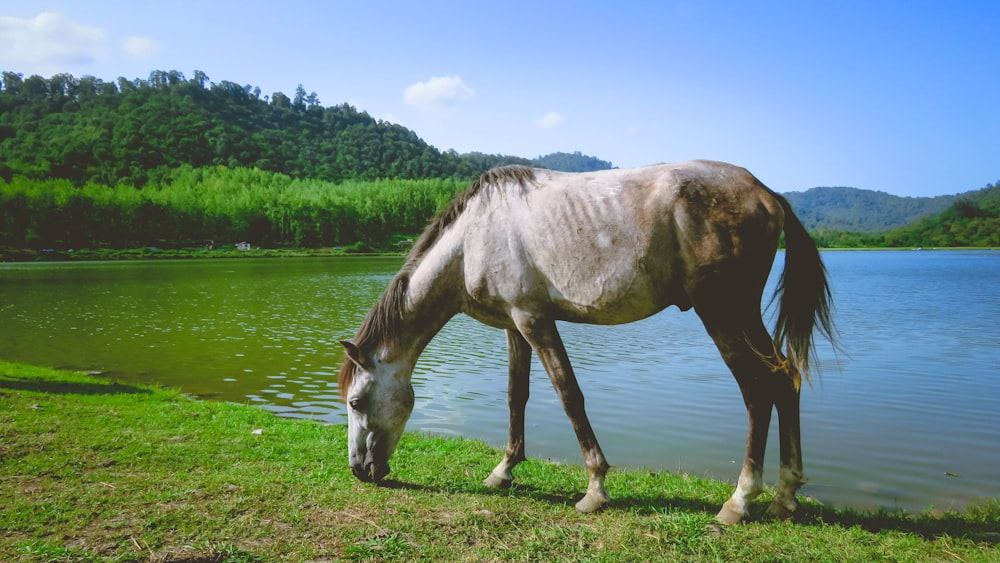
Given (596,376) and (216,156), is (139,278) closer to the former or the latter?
(596,376)

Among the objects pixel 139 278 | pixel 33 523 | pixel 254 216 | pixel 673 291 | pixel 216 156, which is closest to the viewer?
pixel 33 523

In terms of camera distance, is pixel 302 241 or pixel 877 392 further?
pixel 302 241

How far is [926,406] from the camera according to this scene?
9.21 m

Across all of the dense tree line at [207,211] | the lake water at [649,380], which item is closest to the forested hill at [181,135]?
the dense tree line at [207,211]

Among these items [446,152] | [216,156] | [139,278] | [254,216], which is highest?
[446,152]

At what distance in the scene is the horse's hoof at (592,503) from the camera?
419 centimetres

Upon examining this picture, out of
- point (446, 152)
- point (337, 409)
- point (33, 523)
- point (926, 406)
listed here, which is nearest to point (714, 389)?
point (926, 406)

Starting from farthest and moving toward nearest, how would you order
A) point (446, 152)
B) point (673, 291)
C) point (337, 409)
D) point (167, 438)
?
point (446, 152), point (337, 409), point (167, 438), point (673, 291)

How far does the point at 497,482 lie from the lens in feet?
15.8

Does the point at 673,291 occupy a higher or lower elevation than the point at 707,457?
higher

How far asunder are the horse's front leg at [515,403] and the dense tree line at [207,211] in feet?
185

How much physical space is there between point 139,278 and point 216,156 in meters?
110

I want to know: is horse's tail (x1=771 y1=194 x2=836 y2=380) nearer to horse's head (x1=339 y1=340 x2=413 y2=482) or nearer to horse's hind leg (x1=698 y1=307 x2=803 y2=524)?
horse's hind leg (x1=698 y1=307 x2=803 y2=524)

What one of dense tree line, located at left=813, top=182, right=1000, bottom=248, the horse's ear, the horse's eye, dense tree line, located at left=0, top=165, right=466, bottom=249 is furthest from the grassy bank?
dense tree line, located at left=813, top=182, right=1000, bottom=248
